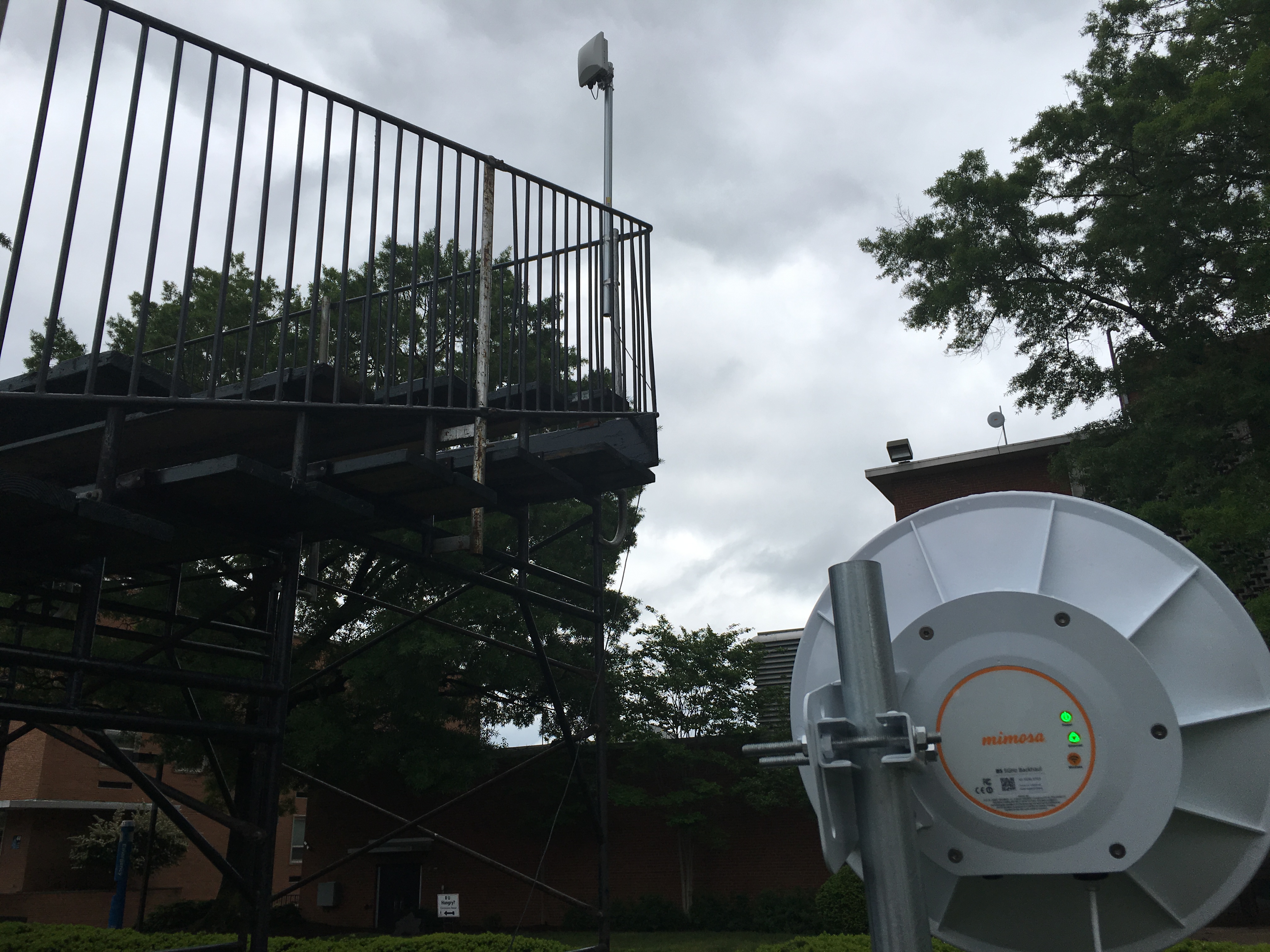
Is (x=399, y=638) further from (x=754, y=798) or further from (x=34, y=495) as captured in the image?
(x=34, y=495)

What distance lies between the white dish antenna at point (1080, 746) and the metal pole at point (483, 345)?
290 cm

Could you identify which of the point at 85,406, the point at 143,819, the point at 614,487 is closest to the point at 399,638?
the point at 614,487

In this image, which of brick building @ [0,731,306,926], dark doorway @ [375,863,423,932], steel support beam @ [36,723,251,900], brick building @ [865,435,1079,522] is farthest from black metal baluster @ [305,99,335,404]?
brick building @ [0,731,306,926]

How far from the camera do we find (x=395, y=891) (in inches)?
945

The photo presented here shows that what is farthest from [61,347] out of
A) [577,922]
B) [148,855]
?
[577,922]

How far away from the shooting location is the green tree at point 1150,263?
12.4 m

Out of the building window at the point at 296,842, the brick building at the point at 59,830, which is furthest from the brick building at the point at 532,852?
the building window at the point at 296,842

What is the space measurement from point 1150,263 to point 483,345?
12422 mm

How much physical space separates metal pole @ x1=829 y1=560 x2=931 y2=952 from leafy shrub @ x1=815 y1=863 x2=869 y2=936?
16.0 m

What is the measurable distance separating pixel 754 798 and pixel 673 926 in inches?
133

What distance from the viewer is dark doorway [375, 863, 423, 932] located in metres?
23.6

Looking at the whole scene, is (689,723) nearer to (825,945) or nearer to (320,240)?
(825,945)

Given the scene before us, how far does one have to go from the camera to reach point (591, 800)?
742 cm

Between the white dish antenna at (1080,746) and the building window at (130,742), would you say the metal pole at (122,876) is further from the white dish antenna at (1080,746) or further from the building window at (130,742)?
the white dish antenna at (1080,746)
